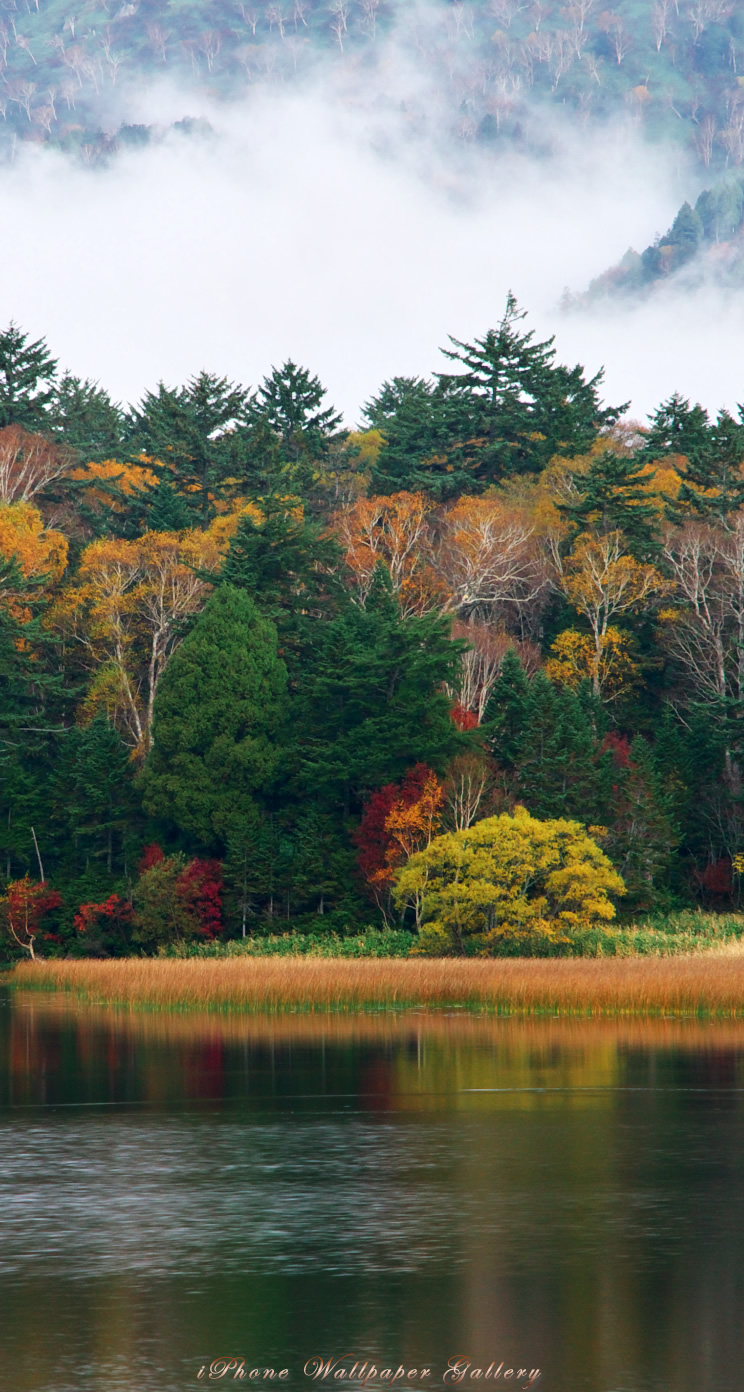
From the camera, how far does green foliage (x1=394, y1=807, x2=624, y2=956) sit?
4062 cm

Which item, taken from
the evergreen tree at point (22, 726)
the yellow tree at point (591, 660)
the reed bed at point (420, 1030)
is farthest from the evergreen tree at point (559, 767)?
the evergreen tree at point (22, 726)

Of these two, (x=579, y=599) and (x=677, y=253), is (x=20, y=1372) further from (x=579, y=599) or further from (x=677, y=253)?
(x=677, y=253)

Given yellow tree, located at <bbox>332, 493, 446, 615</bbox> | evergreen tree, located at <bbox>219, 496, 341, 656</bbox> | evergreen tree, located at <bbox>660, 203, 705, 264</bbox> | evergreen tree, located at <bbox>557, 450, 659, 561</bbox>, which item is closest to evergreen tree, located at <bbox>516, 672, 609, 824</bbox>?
evergreen tree, located at <bbox>557, 450, 659, 561</bbox>

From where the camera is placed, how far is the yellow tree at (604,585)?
59.7m

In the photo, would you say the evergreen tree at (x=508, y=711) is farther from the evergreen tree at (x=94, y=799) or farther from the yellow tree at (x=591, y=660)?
the evergreen tree at (x=94, y=799)

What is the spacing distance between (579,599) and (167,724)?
16.8m

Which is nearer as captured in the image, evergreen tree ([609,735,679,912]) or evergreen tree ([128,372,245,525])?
evergreen tree ([609,735,679,912])

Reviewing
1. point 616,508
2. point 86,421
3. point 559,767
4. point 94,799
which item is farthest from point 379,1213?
point 86,421

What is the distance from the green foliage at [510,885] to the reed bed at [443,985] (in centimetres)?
320

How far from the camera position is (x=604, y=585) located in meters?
60.8

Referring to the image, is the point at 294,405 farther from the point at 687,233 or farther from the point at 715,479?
the point at 687,233

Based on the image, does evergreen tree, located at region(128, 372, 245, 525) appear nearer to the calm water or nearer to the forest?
the forest

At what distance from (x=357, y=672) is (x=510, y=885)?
14.5 m

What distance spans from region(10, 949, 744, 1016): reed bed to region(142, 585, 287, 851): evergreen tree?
1295cm
